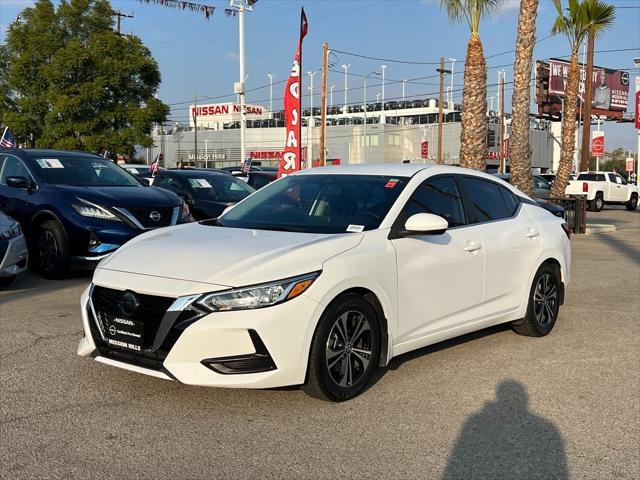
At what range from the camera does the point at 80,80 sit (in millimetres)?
25328

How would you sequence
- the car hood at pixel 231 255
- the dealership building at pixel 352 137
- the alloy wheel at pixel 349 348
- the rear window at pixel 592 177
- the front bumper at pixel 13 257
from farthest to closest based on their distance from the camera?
the dealership building at pixel 352 137
the rear window at pixel 592 177
the front bumper at pixel 13 257
the alloy wheel at pixel 349 348
the car hood at pixel 231 255

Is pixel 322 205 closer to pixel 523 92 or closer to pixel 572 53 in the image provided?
pixel 523 92

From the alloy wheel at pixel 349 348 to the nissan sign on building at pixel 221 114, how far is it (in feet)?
376

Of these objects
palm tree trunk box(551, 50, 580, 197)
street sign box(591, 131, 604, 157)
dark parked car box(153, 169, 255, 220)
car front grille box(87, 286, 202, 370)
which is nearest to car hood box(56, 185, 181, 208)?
dark parked car box(153, 169, 255, 220)

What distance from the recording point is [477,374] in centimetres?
523

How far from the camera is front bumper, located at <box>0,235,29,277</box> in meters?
7.84

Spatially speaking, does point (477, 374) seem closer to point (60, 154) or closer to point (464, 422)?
point (464, 422)

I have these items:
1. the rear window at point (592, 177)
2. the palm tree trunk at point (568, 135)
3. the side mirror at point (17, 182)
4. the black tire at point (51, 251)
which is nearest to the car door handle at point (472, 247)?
the black tire at point (51, 251)

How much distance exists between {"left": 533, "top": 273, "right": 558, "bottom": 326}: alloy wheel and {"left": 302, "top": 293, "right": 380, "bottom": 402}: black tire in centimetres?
232

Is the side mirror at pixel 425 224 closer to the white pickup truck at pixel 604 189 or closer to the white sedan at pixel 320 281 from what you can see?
the white sedan at pixel 320 281

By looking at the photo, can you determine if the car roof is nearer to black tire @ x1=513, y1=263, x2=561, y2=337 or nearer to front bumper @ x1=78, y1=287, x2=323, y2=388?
front bumper @ x1=78, y1=287, x2=323, y2=388

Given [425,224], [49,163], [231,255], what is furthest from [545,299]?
[49,163]

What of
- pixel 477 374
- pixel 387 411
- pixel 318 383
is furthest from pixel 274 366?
pixel 477 374

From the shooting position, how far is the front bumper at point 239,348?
3.93 metres
